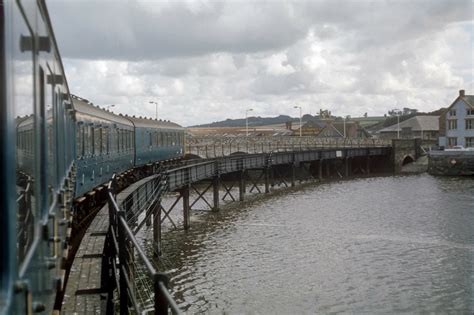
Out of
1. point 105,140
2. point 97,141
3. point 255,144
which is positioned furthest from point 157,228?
point 255,144

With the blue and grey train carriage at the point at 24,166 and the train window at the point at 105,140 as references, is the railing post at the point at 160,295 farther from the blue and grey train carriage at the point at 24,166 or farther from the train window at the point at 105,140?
the train window at the point at 105,140

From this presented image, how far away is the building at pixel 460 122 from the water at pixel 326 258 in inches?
1642

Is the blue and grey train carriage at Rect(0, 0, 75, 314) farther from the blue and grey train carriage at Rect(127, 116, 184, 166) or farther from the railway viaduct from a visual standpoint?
the blue and grey train carriage at Rect(127, 116, 184, 166)

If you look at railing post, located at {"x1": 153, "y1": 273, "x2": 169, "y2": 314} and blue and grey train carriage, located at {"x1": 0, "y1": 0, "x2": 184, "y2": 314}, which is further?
railing post, located at {"x1": 153, "y1": 273, "x2": 169, "y2": 314}

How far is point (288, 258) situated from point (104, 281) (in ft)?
38.1

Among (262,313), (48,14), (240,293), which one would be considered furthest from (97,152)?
(48,14)

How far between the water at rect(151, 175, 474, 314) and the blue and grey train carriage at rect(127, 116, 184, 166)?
4903 millimetres

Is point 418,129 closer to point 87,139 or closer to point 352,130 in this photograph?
point 352,130

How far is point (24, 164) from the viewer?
148 inches

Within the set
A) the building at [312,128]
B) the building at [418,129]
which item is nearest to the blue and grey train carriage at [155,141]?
the building at [418,129]

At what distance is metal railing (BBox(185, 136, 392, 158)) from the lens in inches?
2287

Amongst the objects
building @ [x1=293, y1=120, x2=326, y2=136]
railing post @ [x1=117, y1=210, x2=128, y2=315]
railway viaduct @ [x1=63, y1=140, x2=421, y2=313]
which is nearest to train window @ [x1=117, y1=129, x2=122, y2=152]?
railway viaduct @ [x1=63, y1=140, x2=421, y2=313]

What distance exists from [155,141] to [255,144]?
29110 millimetres

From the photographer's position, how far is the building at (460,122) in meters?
72.4
